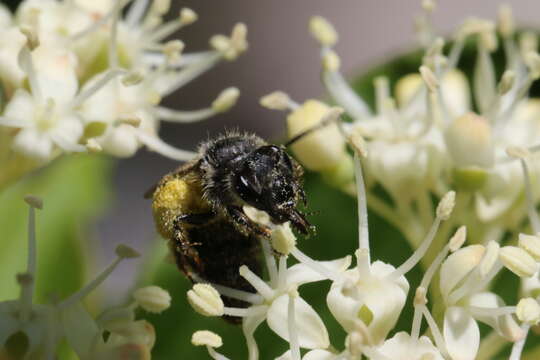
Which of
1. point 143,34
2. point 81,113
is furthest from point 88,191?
point 81,113

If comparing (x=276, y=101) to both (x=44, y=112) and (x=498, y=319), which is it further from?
(x=498, y=319)

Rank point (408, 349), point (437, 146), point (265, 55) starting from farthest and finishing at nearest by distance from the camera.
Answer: point (265, 55), point (437, 146), point (408, 349)

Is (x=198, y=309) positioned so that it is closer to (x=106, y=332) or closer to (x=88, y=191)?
(x=106, y=332)

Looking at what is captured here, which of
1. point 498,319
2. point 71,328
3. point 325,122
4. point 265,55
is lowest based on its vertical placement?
point 498,319

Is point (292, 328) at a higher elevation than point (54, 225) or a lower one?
lower

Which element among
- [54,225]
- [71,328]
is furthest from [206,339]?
[54,225]

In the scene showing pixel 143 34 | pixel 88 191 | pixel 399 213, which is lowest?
pixel 399 213

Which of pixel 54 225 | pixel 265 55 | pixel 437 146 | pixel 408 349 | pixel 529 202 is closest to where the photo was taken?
pixel 408 349
